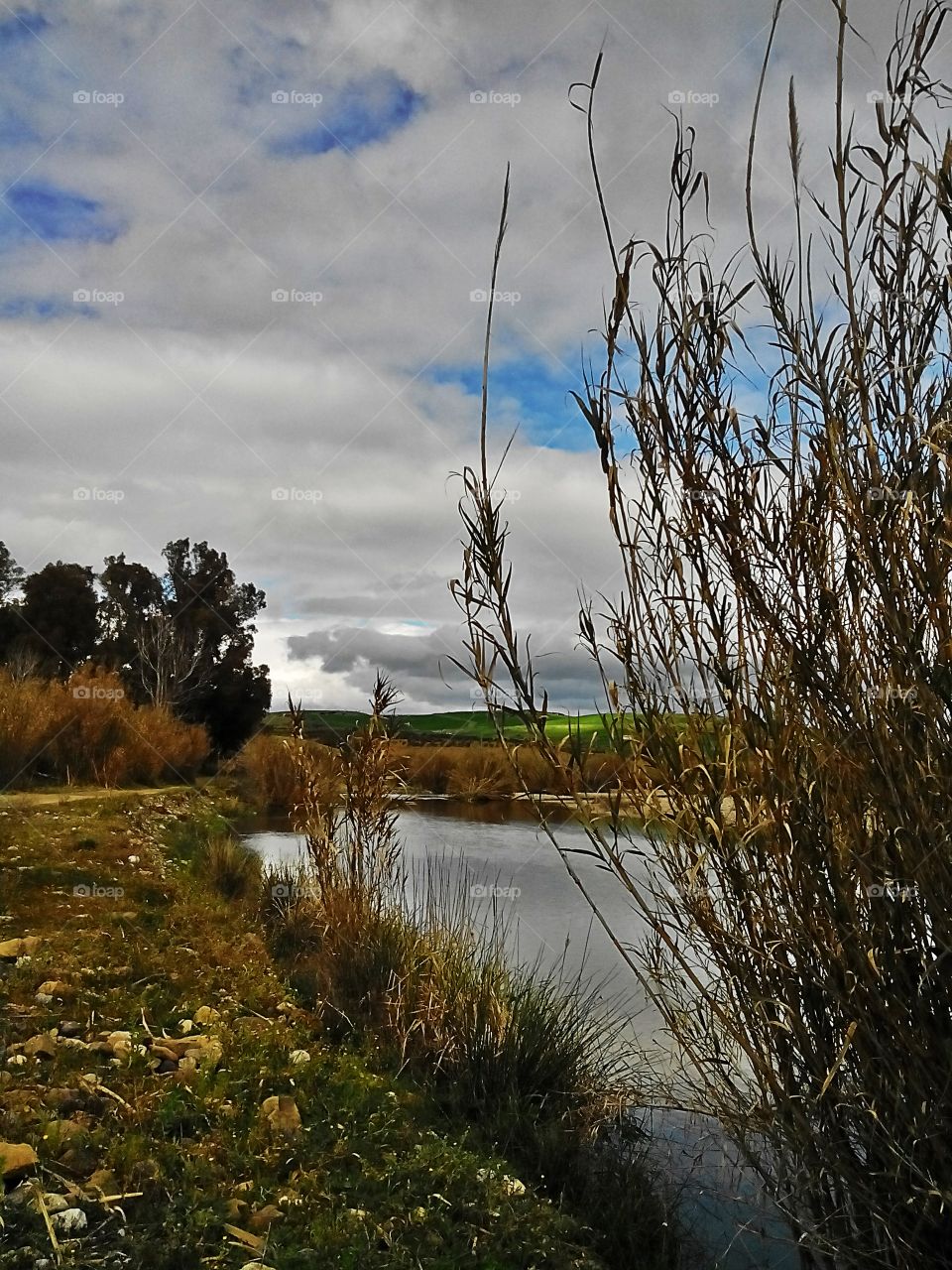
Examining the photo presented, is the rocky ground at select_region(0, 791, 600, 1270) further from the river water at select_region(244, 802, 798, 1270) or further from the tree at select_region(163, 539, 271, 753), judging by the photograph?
the tree at select_region(163, 539, 271, 753)

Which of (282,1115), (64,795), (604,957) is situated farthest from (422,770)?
(282,1115)

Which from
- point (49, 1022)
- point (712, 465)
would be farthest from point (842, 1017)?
point (49, 1022)

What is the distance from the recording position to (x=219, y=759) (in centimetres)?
1839

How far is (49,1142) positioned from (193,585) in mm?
19595

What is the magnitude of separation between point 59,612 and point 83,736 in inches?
311

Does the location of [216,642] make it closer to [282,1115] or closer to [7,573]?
[7,573]

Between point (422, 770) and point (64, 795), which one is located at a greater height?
point (422, 770)

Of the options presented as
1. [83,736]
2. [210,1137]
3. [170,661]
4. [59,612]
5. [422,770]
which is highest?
[59,612]

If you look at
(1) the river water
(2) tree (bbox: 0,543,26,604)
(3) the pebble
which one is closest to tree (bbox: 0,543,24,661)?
(2) tree (bbox: 0,543,26,604)

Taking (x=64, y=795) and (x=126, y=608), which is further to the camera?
(x=126, y=608)

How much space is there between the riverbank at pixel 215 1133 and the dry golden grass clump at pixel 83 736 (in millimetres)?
6502

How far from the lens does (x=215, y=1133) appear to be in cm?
322

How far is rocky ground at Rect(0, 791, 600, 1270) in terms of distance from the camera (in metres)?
2.63

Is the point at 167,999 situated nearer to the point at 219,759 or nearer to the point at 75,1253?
the point at 75,1253
